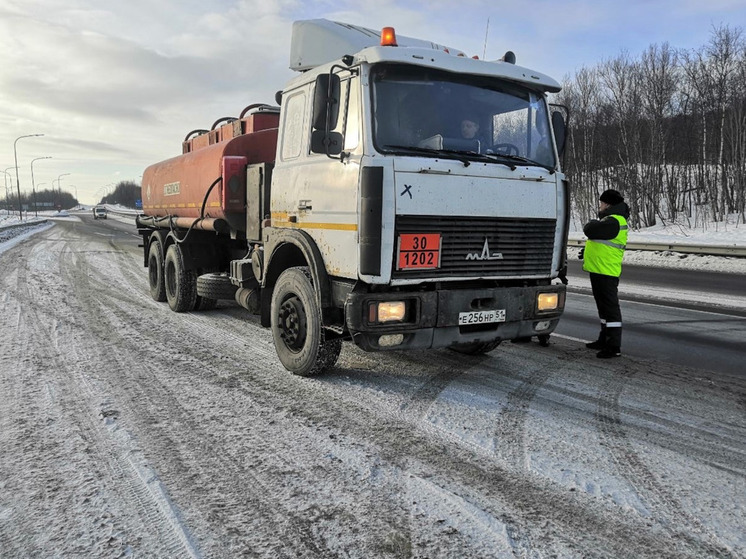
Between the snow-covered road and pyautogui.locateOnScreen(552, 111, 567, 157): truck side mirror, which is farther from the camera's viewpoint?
pyautogui.locateOnScreen(552, 111, 567, 157): truck side mirror

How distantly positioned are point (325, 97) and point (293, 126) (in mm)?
1127

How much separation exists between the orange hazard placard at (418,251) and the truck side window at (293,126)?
1637 mm

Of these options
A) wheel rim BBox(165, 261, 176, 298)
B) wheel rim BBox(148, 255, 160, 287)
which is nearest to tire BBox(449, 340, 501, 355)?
wheel rim BBox(165, 261, 176, 298)

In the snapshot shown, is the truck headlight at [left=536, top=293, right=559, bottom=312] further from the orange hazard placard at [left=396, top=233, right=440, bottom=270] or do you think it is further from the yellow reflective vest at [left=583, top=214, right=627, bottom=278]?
the yellow reflective vest at [left=583, top=214, right=627, bottom=278]

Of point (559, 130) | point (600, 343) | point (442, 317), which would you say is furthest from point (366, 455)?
point (600, 343)

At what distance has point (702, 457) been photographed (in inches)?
132

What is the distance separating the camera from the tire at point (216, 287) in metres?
6.99

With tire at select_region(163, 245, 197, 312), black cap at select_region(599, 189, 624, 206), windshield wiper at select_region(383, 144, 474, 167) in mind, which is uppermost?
windshield wiper at select_region(383, 144, 474, 167)

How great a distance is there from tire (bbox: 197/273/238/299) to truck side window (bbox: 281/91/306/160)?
235 cm

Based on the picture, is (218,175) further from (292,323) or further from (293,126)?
(292,323)

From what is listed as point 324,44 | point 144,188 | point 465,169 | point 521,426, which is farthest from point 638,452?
point 144,188

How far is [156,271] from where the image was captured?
9.08m

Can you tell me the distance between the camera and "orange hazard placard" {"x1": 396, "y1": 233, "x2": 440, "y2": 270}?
401 cm

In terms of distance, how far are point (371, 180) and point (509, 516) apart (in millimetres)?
2350
